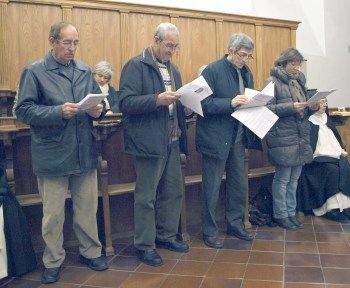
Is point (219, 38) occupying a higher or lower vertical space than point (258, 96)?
higher

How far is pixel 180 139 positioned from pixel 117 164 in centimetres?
59

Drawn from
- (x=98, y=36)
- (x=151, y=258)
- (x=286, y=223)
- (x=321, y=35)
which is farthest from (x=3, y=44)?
(x=321, y=35)

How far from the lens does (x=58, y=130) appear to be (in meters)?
2.43

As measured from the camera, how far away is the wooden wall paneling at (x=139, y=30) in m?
4.27

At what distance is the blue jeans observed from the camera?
341 centimetres

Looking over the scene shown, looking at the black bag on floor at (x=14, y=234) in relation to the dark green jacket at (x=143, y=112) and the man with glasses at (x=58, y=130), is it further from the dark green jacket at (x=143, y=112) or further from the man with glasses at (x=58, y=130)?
the dark green jacket at (x=143, y=112)

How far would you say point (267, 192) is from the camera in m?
3.82

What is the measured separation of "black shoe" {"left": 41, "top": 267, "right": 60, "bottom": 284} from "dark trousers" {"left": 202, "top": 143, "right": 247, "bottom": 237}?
111 cm

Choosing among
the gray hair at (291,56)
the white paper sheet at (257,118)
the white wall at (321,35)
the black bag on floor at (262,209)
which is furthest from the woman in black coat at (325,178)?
the white wall at (321,35)

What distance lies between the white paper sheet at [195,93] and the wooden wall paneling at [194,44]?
191 centimetres

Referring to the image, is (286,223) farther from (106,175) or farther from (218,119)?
(106,175)

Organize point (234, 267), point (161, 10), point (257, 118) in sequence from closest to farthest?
point (234, 267), point (257, 118), point (161, 10)

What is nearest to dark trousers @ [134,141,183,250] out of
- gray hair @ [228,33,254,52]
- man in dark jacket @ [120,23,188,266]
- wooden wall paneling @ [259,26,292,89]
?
man in dark jacket @ [120,23,188,266]

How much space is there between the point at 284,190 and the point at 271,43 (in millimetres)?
2247
